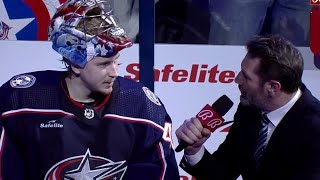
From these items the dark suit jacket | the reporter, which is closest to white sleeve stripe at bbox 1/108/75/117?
the reporter

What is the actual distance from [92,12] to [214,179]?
911mm

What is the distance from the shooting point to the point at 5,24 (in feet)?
12.0

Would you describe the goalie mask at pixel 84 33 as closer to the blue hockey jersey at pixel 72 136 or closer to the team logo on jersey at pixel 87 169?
the blue hockey jersey at pixel 72 136

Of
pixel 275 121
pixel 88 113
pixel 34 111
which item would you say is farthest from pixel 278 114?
pixel 34 111

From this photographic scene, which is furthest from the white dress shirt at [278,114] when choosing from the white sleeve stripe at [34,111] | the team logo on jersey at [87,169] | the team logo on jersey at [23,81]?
the team logo on jersey at [23,81]

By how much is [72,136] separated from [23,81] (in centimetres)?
27

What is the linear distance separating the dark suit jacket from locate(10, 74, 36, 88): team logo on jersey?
0.77 metres

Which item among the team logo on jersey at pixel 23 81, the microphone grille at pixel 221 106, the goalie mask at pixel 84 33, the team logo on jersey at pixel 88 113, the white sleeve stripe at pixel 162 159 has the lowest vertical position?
the white sleeve stripe at pixel 162 159

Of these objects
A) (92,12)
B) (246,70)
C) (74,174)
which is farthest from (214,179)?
(92,12)

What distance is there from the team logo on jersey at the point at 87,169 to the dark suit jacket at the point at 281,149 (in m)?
0.54

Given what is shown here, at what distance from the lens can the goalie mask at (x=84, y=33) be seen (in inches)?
96.0

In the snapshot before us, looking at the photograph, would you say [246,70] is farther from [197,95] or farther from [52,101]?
[197,95]

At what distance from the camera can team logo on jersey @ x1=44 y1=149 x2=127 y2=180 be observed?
245cm

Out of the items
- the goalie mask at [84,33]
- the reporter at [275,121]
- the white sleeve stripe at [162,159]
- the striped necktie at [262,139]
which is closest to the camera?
the goalie mask at [84,33]
